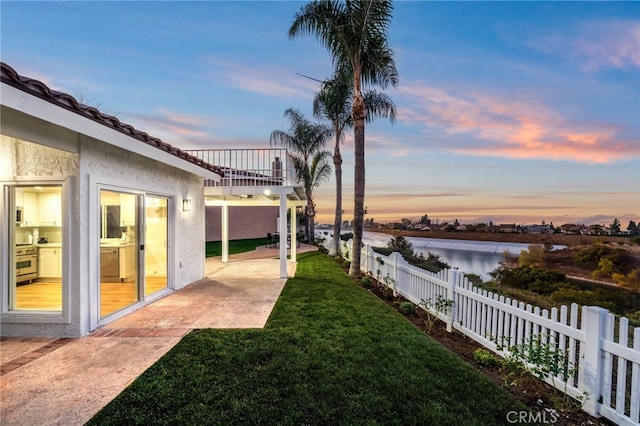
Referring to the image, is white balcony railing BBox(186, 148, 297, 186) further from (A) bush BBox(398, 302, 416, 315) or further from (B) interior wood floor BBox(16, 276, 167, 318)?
(A) bush BBox(398, 302, 416, 315)

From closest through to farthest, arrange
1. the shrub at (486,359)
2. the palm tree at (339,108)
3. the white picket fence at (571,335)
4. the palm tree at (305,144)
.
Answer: the white picket fence at (571,335)
the shrub at (486,359)
the palm tree at (339,108)
the palm tree at (305,144)

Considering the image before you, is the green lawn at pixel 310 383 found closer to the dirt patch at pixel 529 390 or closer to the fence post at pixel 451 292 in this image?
the dirt patch at pixel 529 390

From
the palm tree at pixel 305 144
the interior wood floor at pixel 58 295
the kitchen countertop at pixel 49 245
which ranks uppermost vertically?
the palm tree at pixel 305 144

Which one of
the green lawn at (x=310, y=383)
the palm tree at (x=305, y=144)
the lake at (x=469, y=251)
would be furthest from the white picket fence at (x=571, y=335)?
the palm tree at (x=305, y=144)

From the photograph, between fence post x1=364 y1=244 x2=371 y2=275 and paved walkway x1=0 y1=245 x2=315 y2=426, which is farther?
fence post x1=364 y1=244 x2=371 y2=275

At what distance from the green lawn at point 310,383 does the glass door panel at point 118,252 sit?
2.11 meters

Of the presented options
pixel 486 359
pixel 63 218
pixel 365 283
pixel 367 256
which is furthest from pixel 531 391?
pixel 367 256

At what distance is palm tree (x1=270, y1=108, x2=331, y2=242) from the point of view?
63.3 ft

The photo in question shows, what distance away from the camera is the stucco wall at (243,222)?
24812 mm

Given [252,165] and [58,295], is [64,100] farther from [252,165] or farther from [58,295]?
[252,165]

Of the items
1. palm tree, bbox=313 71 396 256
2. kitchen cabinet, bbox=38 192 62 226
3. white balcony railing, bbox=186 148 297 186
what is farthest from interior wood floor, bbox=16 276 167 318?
palm tree, bbox=313 71 396 256

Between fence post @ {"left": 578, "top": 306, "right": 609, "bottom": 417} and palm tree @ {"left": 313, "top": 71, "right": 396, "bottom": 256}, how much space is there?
34.7 ft

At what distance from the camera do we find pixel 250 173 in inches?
402

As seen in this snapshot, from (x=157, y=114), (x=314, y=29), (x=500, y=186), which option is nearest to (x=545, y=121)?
(x=500, y=186)
